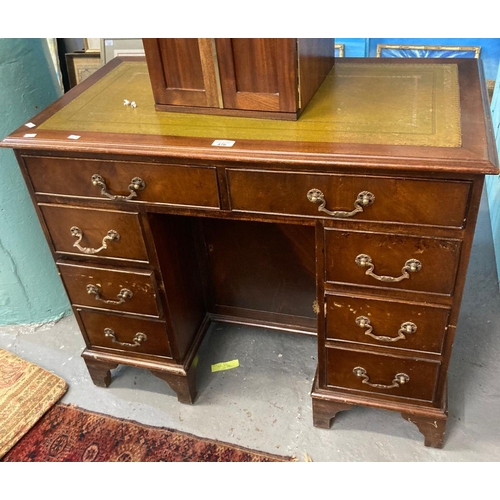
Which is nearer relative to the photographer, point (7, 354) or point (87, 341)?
point (87, 341)

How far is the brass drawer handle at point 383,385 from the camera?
1.59 m

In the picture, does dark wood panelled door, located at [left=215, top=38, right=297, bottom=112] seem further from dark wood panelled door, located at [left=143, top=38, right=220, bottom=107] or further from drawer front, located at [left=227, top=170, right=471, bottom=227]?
drawer front, located at [left=227, top=170, right=471, bottom=227]

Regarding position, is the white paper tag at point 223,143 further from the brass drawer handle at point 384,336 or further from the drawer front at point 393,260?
the brass drawer handle at point 384,336

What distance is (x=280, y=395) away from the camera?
6.42 ft

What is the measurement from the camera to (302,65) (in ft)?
4.50

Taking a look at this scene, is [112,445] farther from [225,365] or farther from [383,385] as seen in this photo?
[383,385]

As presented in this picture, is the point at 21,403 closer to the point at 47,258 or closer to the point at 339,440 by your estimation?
the point at 47,258

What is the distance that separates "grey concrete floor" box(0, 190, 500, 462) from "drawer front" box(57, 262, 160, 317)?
17.1 inches

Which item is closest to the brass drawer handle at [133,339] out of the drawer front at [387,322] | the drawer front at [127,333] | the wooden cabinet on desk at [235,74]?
the drawer front at [127,333]

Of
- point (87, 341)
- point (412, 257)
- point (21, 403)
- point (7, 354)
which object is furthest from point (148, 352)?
point (412, 257)

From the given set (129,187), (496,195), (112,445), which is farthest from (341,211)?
(496,195)

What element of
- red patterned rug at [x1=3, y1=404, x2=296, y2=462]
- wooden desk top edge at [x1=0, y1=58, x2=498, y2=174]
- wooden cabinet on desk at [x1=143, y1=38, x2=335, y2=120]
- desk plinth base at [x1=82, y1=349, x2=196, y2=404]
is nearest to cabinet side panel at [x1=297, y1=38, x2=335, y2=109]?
wooden cabinet on desk at [x1=143, y1=38, x2=335, y2=120]

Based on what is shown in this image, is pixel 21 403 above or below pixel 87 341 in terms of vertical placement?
below

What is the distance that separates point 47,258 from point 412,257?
58.3 inches
